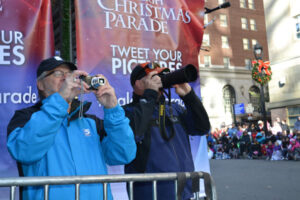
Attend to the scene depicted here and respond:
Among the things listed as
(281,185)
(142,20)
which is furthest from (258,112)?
(142,20)

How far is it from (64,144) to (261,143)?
16274 millimetres

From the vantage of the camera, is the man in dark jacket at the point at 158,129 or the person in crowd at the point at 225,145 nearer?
the man in dark jacket at the point at 158,129

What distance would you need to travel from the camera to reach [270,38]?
22625mm

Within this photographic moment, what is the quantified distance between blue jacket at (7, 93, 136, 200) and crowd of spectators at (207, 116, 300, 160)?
10829mm

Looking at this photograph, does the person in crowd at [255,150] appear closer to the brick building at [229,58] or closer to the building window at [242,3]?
the brick building at [229,58]

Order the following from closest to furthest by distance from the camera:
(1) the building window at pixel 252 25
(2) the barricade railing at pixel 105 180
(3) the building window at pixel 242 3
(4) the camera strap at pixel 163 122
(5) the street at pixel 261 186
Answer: (2) the barricade railing at pixel 105 180
(4) the camera strap at pixel 163 122
(5) the street at pixel 261 186
(3) the building window at pixel 242 3
(1) the building window at pixel 252 25

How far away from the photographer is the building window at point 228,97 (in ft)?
127

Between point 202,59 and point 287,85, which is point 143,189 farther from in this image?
point 202,59

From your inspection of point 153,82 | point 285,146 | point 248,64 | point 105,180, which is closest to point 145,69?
point 153,82

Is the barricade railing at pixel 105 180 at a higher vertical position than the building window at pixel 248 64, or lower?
lower

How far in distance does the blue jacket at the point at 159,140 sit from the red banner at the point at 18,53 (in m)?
1.09

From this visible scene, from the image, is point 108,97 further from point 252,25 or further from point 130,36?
point 252,25

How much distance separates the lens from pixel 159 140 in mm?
2543

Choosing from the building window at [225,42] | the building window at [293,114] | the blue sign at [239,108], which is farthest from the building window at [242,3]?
the building window at [293,114]
